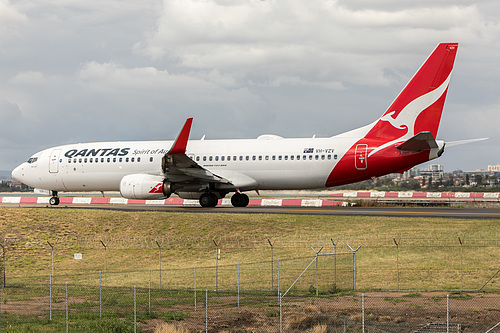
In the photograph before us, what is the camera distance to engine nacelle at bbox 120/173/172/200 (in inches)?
1572

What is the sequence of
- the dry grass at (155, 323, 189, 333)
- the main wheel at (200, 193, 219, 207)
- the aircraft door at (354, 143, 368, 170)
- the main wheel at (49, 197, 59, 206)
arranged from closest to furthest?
the dry grass at (155, 323, 189, 333) < the aircraft door at (354, 143, 368, 170) < the main wheel at (200, 193, 219, 207) < the main wheel at (49, 197, 59, 206)

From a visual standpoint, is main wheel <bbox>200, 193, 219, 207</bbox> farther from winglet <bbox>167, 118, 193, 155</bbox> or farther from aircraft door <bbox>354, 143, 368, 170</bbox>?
aircraft door <bbox>354, 143, 368, 170</bbox>

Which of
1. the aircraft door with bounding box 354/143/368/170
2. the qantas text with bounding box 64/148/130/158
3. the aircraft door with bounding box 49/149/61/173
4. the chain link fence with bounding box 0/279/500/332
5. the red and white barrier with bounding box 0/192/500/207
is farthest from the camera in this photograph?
the red and white barrier with bounding box 0/192/500/207

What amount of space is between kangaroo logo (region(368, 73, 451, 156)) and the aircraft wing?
32.5 ft

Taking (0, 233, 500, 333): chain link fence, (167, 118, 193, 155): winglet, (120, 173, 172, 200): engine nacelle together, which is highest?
(167, 118, 193, 155): winglet

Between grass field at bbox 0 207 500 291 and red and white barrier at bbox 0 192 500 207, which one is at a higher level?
red and white barrier at bbox 0 192 500 207

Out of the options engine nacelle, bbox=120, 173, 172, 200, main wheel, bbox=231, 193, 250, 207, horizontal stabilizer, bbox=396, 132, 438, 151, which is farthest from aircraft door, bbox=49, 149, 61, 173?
horizontal stabilizer, bbox=396, 132, 438, 151

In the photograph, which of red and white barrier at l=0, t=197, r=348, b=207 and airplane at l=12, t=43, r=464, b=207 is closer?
airplane at l=12, t=43, r=464, b=207

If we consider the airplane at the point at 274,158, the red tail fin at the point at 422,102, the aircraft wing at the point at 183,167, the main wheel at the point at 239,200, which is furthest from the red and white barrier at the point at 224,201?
the red tail fin at the point at 422,102

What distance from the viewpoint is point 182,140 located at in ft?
126

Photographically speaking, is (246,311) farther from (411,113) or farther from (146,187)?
(411,113)

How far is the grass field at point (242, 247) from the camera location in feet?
86.2

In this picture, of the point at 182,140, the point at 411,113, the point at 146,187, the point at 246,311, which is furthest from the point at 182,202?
the point at 246,311

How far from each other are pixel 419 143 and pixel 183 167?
13690 mm
